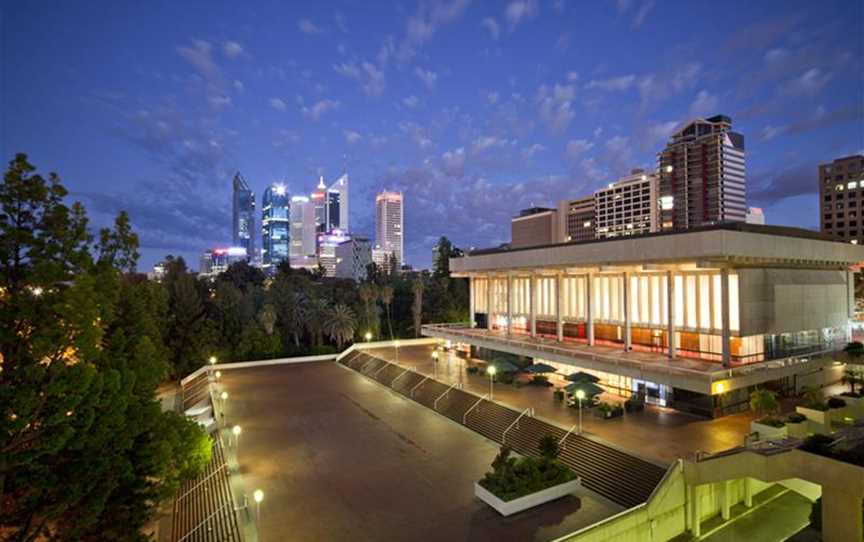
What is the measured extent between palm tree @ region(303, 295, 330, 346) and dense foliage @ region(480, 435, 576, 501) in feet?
112

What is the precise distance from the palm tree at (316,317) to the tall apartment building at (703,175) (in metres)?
100

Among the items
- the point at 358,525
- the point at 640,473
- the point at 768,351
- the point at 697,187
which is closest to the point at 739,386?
the point at 768,351

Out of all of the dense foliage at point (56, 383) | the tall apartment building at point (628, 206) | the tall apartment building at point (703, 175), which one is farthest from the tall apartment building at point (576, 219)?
the dense foliage at point (56, 383)

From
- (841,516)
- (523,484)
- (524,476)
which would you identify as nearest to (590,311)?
(524,476)

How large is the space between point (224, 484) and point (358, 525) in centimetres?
675

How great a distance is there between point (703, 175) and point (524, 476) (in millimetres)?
125056

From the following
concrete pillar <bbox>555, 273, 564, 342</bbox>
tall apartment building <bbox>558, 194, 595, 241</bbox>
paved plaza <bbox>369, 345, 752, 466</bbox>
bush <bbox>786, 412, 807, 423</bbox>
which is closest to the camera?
paved plaza <bbox>369, 345, 752, 466</bbox>

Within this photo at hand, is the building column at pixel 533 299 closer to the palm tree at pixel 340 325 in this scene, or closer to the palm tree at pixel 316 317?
the palm tree at pixel 340 325

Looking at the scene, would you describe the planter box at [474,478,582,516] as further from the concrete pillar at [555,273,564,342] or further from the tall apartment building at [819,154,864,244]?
the tall apartment building at [819,154,864,244]

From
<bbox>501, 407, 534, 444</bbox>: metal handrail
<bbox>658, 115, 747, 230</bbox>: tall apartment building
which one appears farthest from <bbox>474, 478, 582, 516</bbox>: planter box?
<bbox>658, 115, 747, 230</bbox>: tall apartment building

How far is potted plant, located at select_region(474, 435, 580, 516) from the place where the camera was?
15.6 metres

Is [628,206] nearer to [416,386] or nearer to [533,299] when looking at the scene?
[533,299]

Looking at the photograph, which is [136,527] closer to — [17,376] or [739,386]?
[17,376]

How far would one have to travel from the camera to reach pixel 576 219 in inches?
5674
